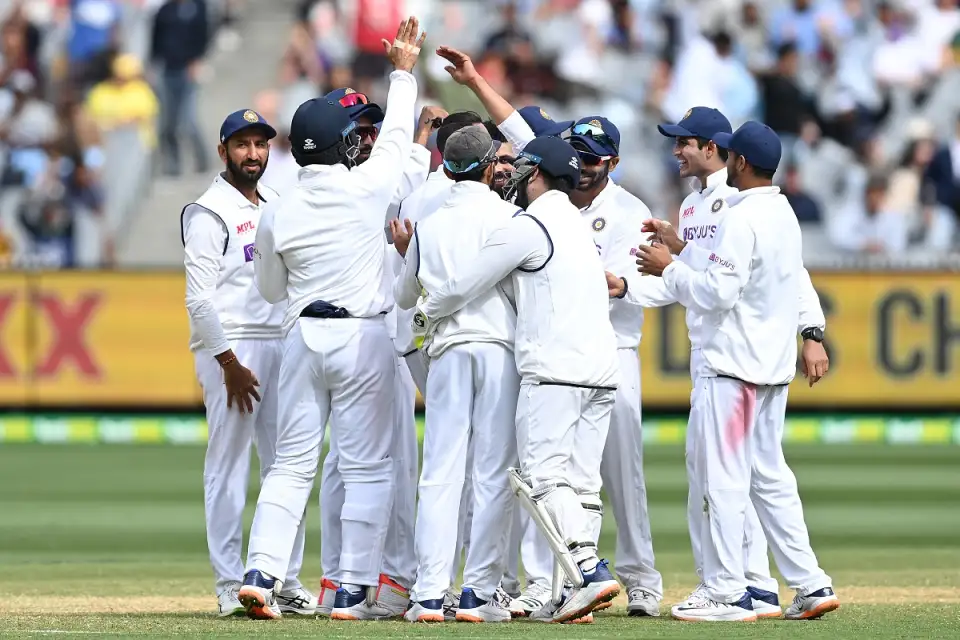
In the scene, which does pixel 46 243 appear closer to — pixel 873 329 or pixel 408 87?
pixel 873 329

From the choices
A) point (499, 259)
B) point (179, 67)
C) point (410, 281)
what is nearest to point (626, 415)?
point (499, 259)

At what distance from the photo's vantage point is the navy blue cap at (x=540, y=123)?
30.5ft

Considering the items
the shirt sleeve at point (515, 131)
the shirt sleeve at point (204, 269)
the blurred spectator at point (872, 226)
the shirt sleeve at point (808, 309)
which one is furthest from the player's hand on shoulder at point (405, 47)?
the blurred spectator at point (872, 226)

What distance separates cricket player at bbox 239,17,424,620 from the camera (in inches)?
327

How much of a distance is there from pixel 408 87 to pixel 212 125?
14.3 meters

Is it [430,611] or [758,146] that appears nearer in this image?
[430,611]

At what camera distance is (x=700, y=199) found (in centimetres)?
900

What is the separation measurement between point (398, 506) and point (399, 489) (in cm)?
10

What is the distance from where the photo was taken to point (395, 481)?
8.54m

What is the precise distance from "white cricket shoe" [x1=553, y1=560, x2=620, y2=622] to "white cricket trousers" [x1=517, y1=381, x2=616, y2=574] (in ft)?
0.33

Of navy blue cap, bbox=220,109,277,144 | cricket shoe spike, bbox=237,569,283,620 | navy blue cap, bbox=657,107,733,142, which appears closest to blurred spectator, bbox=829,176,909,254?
navy blue cap, bbox=657,107,733,142

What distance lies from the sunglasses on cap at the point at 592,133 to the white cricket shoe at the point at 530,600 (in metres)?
2.25

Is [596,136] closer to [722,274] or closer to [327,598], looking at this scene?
[722,274]

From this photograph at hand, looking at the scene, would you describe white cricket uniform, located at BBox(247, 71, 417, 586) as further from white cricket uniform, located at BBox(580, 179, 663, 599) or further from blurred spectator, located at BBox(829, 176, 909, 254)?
blurred spectator, located at BBox(829, 176, 909, 254)
